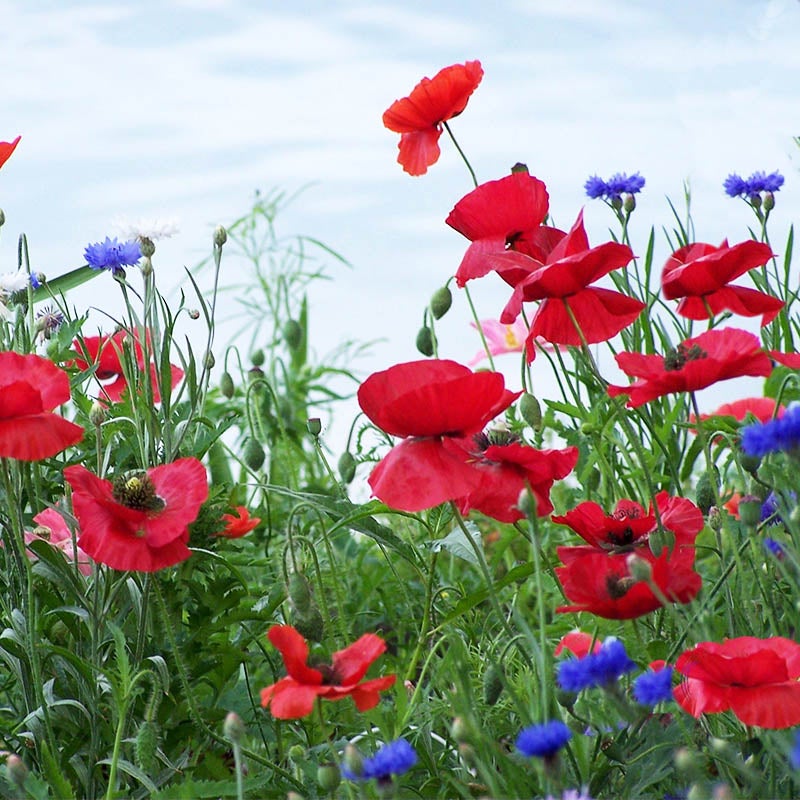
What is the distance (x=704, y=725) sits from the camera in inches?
36.3

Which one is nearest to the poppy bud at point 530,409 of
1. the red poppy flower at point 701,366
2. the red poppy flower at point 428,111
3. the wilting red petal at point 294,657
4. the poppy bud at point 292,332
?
A: the red poppy flower at point 701,366

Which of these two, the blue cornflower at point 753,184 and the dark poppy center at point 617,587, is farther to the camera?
the blue cornflower at point 753,184

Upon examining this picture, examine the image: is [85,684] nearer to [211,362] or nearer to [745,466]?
[211,362]

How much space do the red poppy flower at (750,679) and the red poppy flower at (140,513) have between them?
38 cm

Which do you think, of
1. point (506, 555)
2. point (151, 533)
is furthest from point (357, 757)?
point (506, 555)

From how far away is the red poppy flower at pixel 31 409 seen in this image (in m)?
0.90

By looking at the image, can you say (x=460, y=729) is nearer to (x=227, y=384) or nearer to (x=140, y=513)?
(x=140, y=513)

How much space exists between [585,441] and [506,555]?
63 cm

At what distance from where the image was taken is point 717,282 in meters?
1.10

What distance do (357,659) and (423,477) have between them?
139 millimetres

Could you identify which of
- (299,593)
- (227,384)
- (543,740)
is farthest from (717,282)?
(227,384)

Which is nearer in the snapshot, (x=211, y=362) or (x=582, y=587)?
(x=582, y=587)

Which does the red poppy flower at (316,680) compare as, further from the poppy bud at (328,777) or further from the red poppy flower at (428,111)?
the red poppy flower at (428,111)

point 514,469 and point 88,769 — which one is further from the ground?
point 514,469
